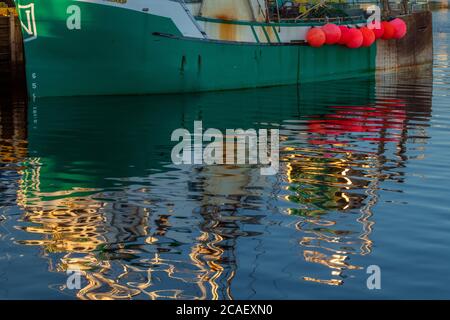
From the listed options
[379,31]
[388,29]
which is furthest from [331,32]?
[388,29]

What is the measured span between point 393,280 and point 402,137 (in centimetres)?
1445

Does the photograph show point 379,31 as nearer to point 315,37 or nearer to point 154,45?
point 315,37

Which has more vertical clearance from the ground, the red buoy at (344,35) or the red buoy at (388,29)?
the red buoy at (388,29)

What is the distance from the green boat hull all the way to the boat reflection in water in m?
1.96

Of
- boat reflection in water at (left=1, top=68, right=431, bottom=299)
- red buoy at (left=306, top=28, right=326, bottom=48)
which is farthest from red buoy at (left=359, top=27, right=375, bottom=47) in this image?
boat reflection in water at (left=1, top=68, right=431, bottom=299)

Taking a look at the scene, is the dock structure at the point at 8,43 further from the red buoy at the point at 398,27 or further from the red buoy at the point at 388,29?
the red buoy at the point at 398,27

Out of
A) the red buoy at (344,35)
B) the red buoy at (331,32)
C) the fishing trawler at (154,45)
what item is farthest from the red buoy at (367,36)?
the fishing trawler at (154,45)

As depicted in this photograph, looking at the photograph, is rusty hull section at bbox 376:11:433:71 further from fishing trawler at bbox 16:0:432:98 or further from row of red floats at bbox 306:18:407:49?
fishing trawler at bbox 16:0:432:98

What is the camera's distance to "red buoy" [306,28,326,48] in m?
40.9

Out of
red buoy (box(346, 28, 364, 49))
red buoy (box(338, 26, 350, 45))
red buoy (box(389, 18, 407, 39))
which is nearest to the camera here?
red buoy (box(338, 26, 350, 45))

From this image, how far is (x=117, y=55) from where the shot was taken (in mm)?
34406

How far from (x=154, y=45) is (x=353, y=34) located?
11.6 meters

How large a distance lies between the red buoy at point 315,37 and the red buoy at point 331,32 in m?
0.31

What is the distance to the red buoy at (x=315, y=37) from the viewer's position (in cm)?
4094
